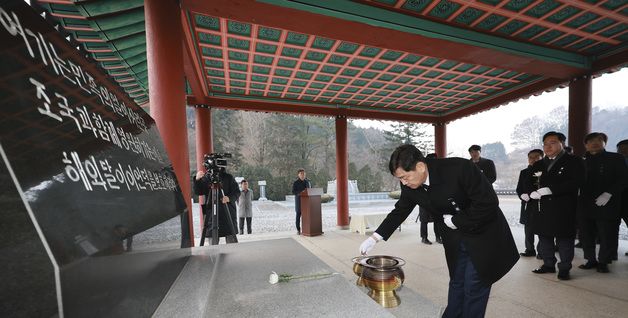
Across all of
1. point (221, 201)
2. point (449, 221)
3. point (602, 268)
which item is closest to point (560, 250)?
point (602, 268)

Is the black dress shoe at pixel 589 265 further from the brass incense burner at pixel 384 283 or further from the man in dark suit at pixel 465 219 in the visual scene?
the brass incense burner at pixel 384 283

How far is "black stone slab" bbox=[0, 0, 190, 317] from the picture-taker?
486 mm

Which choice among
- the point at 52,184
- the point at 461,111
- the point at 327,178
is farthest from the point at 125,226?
the point at 327,178

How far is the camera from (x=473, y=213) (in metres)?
1.58

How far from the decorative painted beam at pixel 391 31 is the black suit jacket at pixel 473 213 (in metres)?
2.55

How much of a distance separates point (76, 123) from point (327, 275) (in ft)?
4.21

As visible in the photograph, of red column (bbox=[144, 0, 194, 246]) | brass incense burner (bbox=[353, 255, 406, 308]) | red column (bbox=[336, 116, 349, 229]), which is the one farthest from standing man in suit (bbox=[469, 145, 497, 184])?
red column (bbox=[144, 0, 194, 246])

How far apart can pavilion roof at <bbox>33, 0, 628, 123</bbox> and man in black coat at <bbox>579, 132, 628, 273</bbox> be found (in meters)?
1.85

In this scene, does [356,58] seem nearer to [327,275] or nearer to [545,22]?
[545,22]

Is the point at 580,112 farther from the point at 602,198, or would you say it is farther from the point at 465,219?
the point at 465,219

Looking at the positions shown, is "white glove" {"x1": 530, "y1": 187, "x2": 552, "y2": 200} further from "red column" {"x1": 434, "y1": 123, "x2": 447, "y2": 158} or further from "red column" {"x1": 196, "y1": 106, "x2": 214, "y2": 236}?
"red column" {"x1": 196, "y1": 106, "x2": 214, "y2": 236}

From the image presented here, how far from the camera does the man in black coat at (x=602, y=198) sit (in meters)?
3.45

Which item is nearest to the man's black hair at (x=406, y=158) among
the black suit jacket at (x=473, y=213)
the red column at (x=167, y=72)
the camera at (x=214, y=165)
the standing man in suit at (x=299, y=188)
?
the black suit jacket at (x=473, y=213)

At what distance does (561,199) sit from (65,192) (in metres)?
4.28
